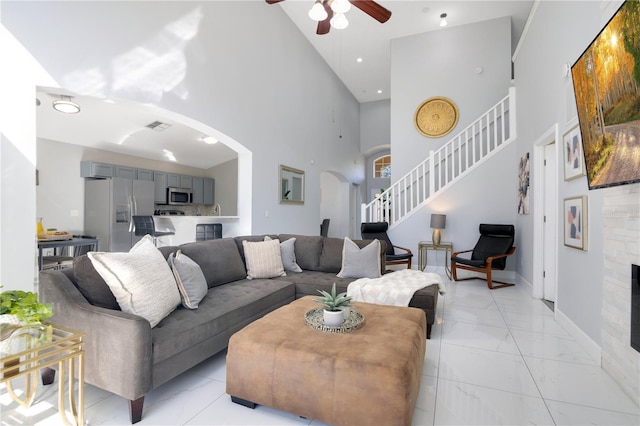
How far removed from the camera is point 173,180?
706 cm

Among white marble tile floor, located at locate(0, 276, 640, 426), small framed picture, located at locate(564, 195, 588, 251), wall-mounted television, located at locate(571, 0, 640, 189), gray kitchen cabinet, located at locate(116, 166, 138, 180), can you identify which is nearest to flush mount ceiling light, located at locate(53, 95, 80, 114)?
gray kitchen cabinet, located at locate(116, 166, 138, 180)

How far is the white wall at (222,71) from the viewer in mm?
2885

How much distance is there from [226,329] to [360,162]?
8.99 meters

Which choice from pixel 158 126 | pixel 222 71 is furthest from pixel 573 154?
pixel 158 126

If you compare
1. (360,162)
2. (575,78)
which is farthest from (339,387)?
(360,162)

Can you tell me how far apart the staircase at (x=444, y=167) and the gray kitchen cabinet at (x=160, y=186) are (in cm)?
437

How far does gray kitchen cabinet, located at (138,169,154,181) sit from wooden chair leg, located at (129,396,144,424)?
5.68m

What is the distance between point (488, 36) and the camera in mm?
6227

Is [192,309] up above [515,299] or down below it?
above

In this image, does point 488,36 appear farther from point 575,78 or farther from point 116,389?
point 116,389

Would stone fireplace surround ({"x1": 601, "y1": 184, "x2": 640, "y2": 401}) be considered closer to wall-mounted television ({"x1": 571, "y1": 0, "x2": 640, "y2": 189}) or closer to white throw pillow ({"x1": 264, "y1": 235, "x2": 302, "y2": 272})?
wall-mounted television ({"x1": 571, "y1": 0, "x2": 640, "y2": 189})

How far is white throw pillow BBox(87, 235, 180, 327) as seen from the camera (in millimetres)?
1885

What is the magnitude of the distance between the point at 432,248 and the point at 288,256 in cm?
296

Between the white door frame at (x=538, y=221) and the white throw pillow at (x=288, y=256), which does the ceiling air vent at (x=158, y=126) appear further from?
the white door frame at (x=538, y=221)
